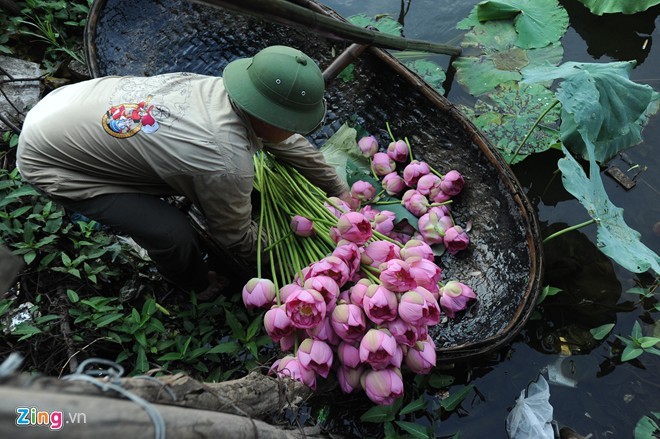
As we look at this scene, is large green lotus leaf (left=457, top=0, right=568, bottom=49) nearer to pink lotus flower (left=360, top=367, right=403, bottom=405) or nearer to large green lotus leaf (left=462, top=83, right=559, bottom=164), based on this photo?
large green lotus leaf (left=462, top=83, right=559, bottom=164)

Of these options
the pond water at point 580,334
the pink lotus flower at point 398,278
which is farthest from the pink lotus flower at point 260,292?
the pond water at point 580,334

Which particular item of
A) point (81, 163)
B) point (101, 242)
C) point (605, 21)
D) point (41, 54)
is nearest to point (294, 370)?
point (81, 163)

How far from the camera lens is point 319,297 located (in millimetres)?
1319

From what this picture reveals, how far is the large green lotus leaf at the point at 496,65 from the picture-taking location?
257 cm

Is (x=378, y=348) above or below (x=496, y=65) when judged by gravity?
below

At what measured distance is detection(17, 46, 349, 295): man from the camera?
4.62ft

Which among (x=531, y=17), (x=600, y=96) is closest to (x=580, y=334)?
(x=600, y=96)

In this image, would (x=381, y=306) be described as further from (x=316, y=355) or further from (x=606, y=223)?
(x=606, y=223)

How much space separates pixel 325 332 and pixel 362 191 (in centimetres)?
73

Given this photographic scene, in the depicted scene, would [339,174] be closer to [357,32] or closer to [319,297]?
[357,32]

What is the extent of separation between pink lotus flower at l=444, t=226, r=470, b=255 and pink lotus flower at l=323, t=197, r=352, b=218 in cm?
41

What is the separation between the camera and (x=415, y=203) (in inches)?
76.7

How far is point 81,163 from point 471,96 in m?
1.97

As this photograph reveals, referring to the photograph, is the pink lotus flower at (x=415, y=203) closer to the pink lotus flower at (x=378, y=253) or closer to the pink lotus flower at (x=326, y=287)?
the pink lotus flower at (x=378, y=253)
